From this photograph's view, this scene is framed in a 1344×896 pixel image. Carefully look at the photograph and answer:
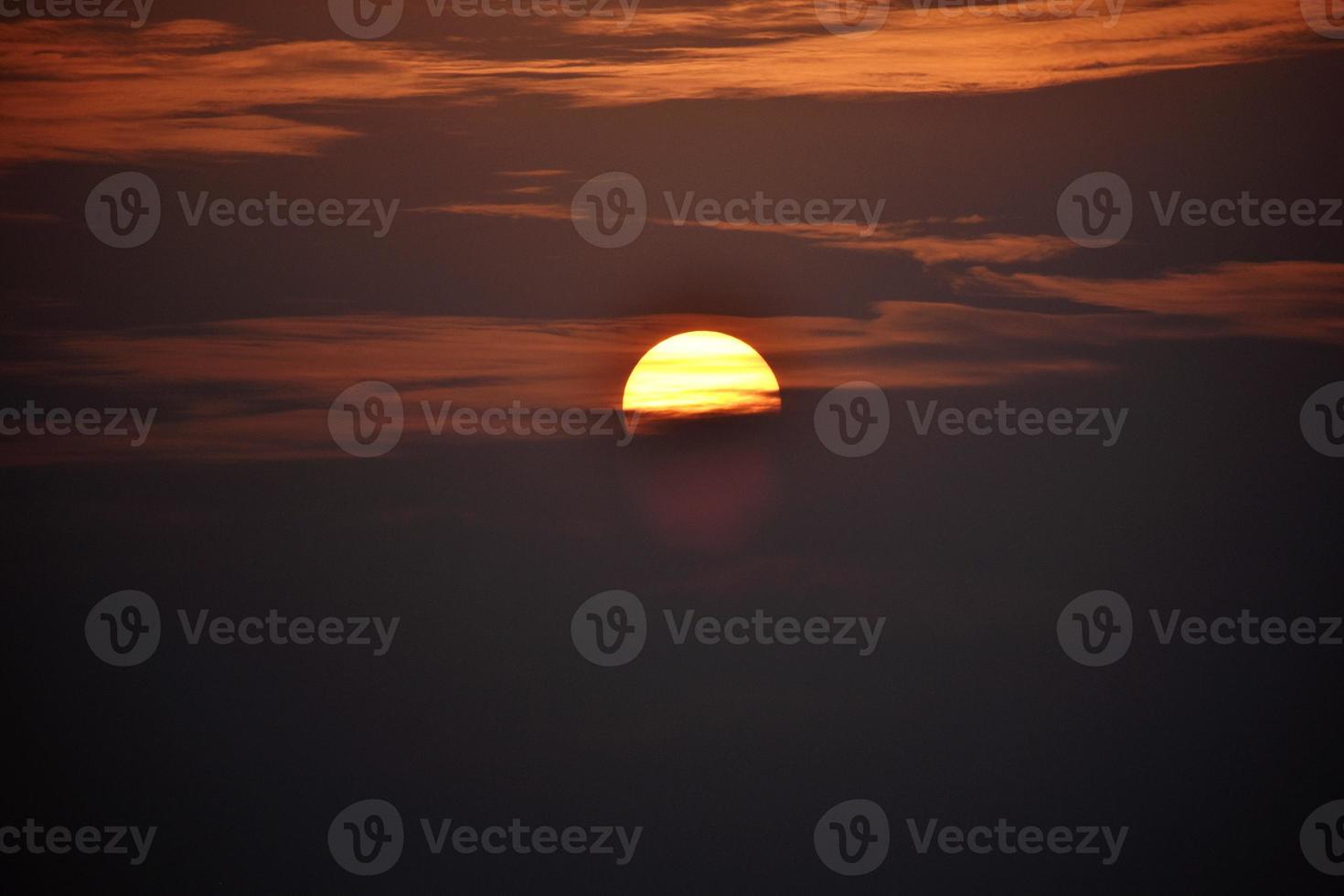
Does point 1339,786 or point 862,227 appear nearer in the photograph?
point 862,227

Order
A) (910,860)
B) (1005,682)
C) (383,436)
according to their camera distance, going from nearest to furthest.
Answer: (383,436), (1005,682), (910,860)

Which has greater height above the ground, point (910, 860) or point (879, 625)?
point (879, 625)

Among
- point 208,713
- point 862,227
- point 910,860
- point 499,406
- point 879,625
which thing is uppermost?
point 862,227

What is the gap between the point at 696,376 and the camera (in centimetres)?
1030

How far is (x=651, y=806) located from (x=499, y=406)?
16.8 feet

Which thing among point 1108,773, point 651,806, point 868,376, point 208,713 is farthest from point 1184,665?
point 208,713

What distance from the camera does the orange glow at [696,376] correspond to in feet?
34.0

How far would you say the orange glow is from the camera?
10375 mm

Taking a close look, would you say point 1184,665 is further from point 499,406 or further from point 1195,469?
point 499,406

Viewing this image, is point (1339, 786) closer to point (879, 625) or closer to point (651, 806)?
point (879, 625)

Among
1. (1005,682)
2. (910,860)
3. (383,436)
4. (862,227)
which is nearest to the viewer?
(862,227)

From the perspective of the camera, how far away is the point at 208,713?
42.6ft

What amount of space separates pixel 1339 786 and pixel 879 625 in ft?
19.2

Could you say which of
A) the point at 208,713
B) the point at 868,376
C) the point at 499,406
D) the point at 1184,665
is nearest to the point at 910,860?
the point at 1184,665
